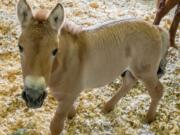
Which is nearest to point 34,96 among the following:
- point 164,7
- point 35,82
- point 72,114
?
point 35,82

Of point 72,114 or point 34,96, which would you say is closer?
point 34,96

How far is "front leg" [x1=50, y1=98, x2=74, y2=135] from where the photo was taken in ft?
8.36

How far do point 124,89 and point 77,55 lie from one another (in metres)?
0.83

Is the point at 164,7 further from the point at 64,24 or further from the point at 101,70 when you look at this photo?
the point at 64,24

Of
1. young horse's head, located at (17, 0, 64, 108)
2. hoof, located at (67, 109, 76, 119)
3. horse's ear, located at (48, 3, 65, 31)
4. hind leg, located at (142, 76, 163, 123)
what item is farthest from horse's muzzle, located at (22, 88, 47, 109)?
hind leg, located at (142, 76, 163, 123)

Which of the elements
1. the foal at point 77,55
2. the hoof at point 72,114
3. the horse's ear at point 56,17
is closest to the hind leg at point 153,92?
the foal at point 77,55

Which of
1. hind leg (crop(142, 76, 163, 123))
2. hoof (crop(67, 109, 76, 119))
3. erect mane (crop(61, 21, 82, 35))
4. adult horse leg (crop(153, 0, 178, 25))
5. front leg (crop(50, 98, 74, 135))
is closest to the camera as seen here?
erect mane (crop(61, 21, 82, 35))

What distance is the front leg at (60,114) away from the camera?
100 inches

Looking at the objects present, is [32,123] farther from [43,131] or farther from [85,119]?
[85,119]

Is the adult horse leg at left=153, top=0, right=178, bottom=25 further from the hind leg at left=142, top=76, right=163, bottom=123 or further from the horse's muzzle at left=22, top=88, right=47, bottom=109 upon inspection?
the horse's muzzle at left=22, top=88, right=47, bottom=109

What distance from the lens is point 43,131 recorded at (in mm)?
2928

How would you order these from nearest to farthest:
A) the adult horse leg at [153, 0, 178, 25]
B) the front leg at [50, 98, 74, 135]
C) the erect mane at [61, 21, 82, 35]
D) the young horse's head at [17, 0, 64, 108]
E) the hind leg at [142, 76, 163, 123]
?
1. the young horse's head at [17, 0, 64, 108]
2. the erect mane at [61, 21, 82, 35]
3. the front leg at [50, 98, 74, 135]
4. the hind leg at [142, 76, 163, 123]
5. the adult horse leg at [153, 0, 178, 25]

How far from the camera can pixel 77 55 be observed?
2.43 m

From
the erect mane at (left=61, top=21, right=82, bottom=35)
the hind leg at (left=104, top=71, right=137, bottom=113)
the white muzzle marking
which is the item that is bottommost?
the hind leg at (left=104, top=71, right=137, bottom=113)
